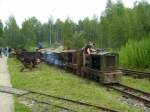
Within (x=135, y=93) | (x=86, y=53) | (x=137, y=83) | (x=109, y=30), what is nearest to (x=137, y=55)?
(x=86, y=53)

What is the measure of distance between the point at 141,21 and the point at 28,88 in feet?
87.3

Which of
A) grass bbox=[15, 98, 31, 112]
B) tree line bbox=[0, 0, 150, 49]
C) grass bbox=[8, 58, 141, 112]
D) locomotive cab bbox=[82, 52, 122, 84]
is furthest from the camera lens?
tree line bbox=[0, 0, 150, 49]

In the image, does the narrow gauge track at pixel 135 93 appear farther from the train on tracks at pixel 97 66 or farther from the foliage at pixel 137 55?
the foliage at pixel 137 55

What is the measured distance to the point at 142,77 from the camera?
21.9m

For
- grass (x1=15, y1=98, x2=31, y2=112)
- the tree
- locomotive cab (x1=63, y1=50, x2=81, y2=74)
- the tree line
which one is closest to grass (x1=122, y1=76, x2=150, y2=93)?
locomotive cab (x1=63, y1=50, x2=81, y2=74)

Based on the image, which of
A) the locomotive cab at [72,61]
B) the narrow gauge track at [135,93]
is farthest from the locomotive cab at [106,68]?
the locomotive cab at [72,61]

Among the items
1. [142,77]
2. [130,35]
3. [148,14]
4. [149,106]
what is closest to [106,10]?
[130,35]

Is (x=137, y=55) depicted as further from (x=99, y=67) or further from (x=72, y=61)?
(x=99, y=67)

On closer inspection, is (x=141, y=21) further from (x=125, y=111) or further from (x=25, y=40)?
(x=25, y=40)

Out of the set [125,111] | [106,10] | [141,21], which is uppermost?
[106,10]

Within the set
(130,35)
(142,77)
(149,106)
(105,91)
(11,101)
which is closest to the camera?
(149,106)

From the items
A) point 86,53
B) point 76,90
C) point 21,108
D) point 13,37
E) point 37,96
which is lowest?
point 21,108

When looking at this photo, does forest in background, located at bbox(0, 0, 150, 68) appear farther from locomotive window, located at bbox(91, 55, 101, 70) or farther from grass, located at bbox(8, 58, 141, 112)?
grass, located at bbox(8, 58, 141, 112)

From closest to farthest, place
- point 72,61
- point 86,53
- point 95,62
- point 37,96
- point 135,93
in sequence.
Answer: point 37,96 → point 135,93 → point 95,62 → point 86,53 → point 72,61
